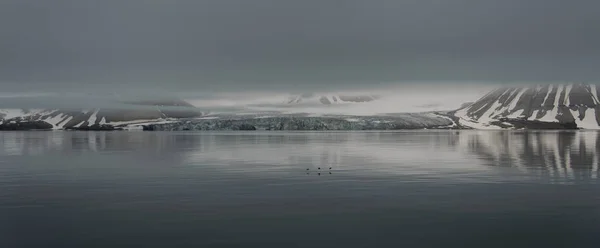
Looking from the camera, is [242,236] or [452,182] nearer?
[242,236]

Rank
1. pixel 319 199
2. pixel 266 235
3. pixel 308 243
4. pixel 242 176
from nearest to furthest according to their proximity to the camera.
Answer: pixel 308 243
pixel 266 235
pixel 319 199
pixel 242 176

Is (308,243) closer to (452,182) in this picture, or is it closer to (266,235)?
(266,235)

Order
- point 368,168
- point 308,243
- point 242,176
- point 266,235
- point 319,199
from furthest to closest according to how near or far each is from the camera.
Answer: point 368,168, point 242,176, point 319,199, point 266,235, point 308,243

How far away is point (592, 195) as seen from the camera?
86.5 ft

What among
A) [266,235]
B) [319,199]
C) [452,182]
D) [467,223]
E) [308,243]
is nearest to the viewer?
[308,243]

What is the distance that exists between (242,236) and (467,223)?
7.82 metres

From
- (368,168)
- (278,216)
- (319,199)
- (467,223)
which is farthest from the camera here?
(368,168)

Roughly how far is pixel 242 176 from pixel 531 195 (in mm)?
17925

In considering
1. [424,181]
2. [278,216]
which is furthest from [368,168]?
[278,216]

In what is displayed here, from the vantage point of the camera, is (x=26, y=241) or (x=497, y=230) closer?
(x=26, y=241)

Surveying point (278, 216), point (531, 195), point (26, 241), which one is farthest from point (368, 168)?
point (26, 241)

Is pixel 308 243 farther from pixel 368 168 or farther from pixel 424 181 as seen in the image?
pixel 368 168

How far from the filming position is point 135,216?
21219 mm

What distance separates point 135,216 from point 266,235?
6.06 m
